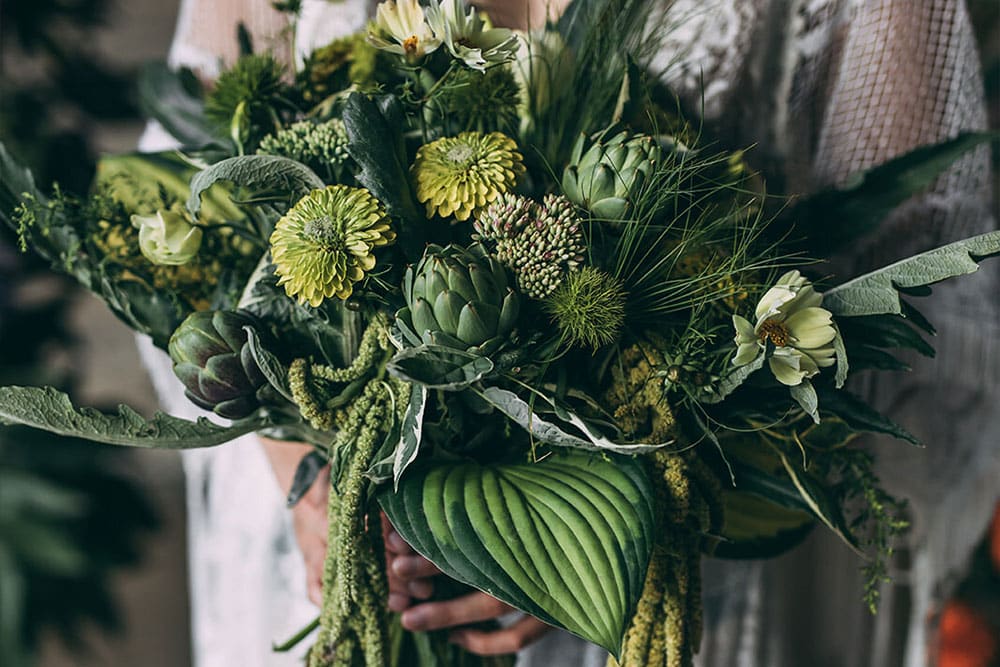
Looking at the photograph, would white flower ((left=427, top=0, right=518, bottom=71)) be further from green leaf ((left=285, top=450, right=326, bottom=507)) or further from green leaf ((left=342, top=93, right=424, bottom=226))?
green leaf ((left=285, top=450, right=326, bottom=507))

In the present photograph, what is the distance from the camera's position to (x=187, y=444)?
0.39 metres

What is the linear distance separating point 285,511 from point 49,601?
691 mm

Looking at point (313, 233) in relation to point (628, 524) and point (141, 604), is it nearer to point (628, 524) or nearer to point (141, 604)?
point (628, 524)

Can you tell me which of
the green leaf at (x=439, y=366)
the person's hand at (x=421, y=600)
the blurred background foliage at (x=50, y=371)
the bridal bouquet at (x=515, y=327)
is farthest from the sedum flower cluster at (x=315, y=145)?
the blurred background foliage at (x=50, y=371)

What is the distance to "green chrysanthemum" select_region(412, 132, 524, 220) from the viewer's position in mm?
351

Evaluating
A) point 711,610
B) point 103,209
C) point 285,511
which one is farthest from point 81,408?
point 711,610

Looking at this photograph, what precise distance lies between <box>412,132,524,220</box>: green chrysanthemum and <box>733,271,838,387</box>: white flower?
0.39 ft

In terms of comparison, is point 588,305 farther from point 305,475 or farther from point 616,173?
point 305,475

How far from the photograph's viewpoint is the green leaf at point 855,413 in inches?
15.7

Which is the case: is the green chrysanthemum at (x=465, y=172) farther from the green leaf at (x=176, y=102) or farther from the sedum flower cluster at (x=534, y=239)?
the green leaf at (x=176, y=102)

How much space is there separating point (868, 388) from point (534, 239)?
1.28 feet

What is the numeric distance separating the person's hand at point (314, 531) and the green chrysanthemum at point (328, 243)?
0.26 metres

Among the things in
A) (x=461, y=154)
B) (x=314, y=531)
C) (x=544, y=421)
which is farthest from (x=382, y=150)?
(x=314, y=531)

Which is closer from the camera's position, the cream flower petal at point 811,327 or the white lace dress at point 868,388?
the cream flower petal at point 811,327
